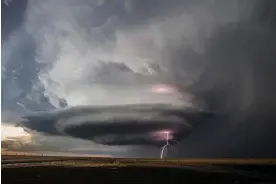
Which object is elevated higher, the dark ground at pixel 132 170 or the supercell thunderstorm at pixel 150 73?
the supercell thunderstorm at pixel 150 73

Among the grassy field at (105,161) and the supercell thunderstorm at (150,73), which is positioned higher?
the supercell thunderstorm at (150,73)

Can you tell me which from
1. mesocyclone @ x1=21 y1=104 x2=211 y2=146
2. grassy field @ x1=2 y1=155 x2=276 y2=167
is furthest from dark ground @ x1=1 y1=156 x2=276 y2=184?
Result: mesocyclone @ x1=21 y1=104 x2=211 y2=146

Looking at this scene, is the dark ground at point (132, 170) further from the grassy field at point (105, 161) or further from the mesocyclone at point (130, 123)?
the mesocyclone at point (130, 123)

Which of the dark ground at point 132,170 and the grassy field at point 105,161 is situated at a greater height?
the grassy field at point 105,161

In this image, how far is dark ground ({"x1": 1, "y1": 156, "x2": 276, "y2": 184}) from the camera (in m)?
1.75

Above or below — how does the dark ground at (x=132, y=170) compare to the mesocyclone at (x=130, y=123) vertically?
below

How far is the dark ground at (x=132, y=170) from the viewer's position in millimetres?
1752

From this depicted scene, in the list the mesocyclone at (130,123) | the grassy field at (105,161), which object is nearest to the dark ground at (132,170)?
the grassy field at (105,161)

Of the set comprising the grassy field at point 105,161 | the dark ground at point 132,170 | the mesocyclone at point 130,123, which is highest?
the mesocyclone at point 130,123

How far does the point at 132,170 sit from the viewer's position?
70.1 inches

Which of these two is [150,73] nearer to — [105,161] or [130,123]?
[130,123]

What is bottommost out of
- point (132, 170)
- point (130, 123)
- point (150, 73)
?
point (132, 170)

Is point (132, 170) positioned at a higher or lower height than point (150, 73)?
lower

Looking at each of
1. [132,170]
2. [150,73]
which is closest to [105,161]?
[132,170]
